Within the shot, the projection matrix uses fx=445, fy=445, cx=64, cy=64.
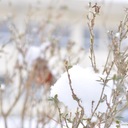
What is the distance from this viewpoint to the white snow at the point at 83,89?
203 cm

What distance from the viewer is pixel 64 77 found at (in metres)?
2.14

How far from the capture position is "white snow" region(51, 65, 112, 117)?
2.03m

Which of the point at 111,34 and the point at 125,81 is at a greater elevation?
the point at 111,34

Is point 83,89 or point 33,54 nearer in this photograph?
point 83,89

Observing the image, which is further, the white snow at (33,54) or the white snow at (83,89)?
the white snow at (33,54)

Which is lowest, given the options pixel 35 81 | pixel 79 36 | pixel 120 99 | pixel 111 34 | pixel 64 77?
pixel 120 99

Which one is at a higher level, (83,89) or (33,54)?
(33,54)

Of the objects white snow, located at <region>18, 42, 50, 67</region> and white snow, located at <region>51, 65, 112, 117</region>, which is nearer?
white snow, located at <region>51, 65, 112, 117</region>

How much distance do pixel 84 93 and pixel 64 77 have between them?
0.52 feet

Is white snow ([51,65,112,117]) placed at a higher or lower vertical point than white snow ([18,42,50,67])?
lower

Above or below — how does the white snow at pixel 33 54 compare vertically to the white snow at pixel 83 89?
above

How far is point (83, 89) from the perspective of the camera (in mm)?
2037

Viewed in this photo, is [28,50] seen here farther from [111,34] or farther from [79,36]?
[79,36]

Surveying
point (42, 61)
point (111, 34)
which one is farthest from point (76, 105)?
point (42, 61)
